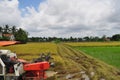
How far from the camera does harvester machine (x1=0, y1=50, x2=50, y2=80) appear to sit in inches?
416

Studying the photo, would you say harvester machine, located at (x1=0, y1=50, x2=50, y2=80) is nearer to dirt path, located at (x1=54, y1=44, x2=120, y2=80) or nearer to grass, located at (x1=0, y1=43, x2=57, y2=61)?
dirt path, located at (x1=54, y1=44, x2=120, y2=80)

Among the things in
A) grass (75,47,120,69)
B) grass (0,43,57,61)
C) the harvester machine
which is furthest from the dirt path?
grass (0,43,57,61)

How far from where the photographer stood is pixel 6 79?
10.5m

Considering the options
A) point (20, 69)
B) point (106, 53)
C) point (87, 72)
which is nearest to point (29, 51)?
point (106, 53)

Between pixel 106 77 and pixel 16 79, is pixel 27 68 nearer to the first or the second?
pixel 16 79

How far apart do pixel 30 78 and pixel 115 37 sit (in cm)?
15226

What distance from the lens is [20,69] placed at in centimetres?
1097

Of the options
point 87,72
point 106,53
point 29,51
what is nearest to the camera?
point 87,72

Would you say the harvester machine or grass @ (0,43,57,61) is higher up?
the harvester machine

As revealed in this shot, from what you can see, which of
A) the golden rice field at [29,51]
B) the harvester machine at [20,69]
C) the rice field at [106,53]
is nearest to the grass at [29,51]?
the golden rice field at [29,51]

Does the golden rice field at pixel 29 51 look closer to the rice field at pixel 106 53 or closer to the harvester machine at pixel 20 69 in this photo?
the rice field at pixel 106 53

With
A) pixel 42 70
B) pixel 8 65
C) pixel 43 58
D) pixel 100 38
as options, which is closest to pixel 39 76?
pixel 42 70

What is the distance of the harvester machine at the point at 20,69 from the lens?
10.6 metres

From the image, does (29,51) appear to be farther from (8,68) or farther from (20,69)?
(8,68)
